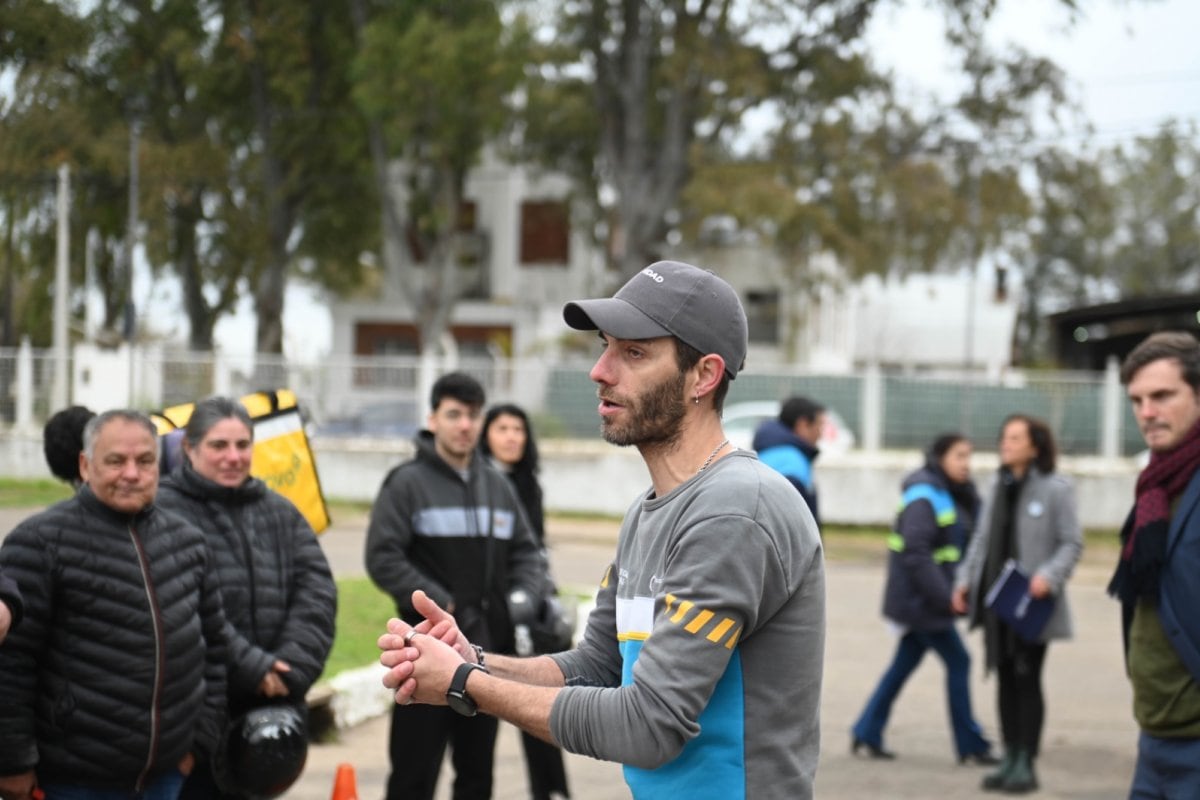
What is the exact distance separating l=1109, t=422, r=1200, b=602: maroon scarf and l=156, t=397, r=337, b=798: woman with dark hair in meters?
2.76

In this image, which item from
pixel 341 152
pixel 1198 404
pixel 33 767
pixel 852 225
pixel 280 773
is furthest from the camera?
pixel 852 225

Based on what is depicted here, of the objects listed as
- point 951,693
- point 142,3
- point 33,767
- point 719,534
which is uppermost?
point 142,3

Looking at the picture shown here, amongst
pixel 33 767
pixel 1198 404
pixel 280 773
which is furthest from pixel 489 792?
pixel 1198 404

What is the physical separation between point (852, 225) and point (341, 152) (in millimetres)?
14153

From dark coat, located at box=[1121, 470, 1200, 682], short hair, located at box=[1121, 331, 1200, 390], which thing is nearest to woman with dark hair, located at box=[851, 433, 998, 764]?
short hair, located at box=[1121, 331, 1200, 390]

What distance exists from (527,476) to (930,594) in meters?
2.49

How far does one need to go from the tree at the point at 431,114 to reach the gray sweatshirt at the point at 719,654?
21656mm

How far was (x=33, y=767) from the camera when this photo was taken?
4.42m

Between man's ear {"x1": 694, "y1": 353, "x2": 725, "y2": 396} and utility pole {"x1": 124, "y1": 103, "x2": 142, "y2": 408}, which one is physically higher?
utility pole {"x1": 124, "y1": 103, "x2": 142, "y2": 408}

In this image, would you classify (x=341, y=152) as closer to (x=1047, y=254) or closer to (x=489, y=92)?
(x=489, y=92)

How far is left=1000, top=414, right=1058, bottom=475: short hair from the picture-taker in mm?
8219

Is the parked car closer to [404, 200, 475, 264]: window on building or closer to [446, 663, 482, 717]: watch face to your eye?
[404, 200, 475, 264]: window on building

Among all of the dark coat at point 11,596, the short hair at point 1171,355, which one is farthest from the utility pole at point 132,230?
the short hair at point 1171,355

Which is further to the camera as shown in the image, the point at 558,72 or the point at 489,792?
the point at 558,72
